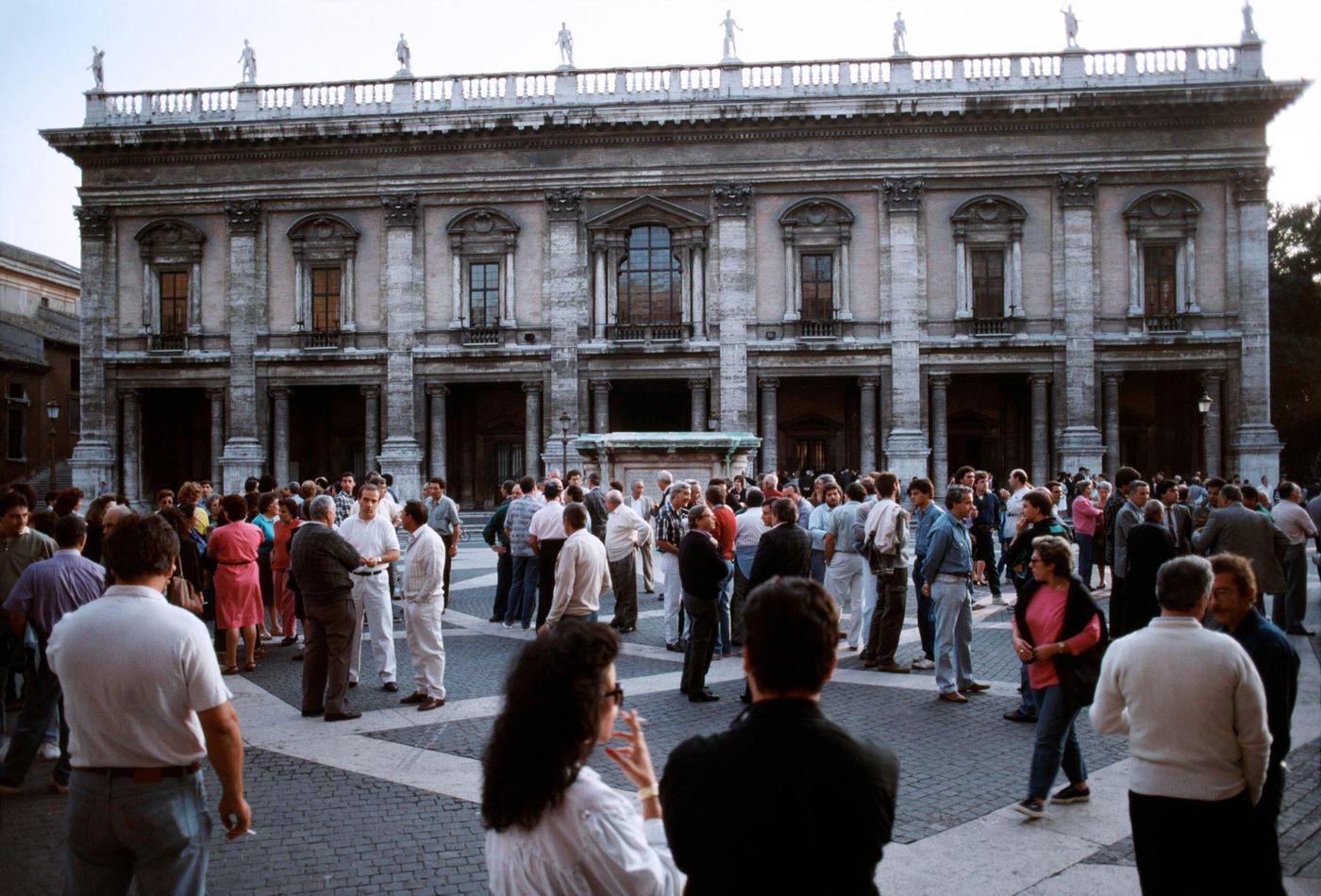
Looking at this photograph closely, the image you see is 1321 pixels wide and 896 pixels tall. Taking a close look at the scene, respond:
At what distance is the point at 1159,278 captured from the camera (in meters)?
31.8

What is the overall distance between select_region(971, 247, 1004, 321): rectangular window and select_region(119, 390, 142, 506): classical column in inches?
1155

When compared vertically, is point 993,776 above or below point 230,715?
below

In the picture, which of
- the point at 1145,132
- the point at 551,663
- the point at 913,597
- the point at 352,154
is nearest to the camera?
the point at 551,663

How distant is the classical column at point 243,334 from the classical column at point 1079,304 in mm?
26926

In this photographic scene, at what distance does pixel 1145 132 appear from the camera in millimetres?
31297

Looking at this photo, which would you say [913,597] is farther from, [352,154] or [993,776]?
[352,154]

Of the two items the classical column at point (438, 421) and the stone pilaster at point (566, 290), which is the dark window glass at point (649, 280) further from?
the classical column at point (438, 421)

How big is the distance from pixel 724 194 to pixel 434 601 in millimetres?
25789

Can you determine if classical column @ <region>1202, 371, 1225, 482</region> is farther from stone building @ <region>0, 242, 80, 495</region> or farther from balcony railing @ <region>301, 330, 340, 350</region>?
stone building @ <region>0, 242, 80, 495</region>

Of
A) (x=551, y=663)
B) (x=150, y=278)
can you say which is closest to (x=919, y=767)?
(x=551, y=663)

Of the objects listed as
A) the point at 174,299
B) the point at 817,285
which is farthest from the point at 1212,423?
the point at 174,299

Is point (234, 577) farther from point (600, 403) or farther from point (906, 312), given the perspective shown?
point (906, 312)

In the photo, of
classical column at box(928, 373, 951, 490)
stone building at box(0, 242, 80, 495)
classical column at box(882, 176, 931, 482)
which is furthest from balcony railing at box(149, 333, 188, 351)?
classical column at box(928, 373, 951, 490)

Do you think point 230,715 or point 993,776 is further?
point 993,776
